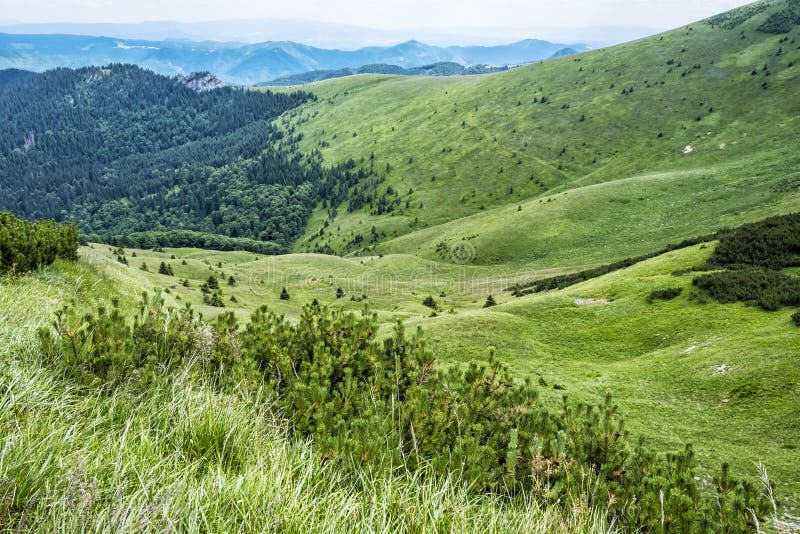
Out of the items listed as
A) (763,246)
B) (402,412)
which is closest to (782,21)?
(763,246)

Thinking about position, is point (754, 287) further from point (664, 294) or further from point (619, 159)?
point (619, 159)

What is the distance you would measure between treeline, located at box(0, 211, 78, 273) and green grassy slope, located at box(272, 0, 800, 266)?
249ft

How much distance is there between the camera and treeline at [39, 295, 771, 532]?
6680mm

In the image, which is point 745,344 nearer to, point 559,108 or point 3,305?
point 3,305

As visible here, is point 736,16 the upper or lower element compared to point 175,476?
upper

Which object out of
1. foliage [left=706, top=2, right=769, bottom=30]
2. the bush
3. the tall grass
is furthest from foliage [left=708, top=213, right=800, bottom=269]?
foliage [left=706, top=2, right=769, bottom=30]

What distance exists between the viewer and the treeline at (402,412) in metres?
6.68

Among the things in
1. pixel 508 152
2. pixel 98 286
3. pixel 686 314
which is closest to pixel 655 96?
pixel 508 152

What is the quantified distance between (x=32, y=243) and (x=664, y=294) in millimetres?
34142

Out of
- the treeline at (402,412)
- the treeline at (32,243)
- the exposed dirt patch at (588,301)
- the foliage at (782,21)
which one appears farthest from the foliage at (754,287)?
the foliage at (782,21)

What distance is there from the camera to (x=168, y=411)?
611 cm

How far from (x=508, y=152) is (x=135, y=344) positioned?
574ft

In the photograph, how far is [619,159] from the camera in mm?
138875

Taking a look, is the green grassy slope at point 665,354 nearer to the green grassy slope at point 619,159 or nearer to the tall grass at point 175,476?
the tall grass at point 175,476
